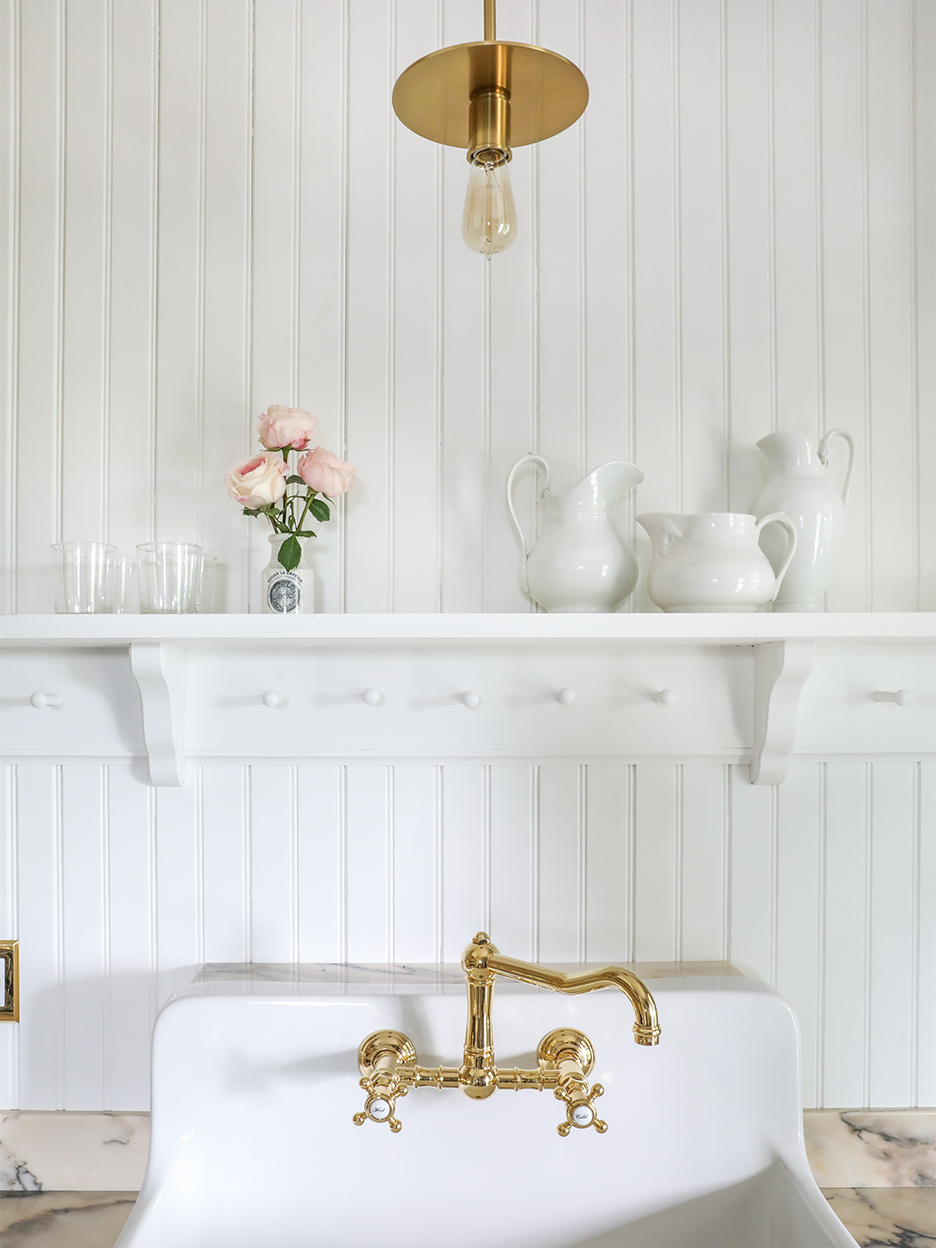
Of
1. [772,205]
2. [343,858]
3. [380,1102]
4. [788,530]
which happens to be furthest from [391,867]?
[772,205]

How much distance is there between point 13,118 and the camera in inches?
43.6

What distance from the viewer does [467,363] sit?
1.10m

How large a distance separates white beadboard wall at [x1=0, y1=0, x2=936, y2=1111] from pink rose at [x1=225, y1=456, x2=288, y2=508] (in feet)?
0.39

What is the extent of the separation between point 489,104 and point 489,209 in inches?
3.1

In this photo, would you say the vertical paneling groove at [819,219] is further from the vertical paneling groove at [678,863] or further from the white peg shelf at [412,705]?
the vertical paneling groove at [678,863]

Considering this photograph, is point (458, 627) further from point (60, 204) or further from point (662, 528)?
point (60, 204)

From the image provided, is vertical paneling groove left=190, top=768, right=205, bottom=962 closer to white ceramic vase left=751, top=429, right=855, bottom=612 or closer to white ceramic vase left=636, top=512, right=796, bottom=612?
white ceramic vase left=636, top=512, right=796, bottom=612

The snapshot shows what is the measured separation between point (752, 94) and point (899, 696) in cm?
80

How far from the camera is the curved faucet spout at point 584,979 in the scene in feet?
2.72

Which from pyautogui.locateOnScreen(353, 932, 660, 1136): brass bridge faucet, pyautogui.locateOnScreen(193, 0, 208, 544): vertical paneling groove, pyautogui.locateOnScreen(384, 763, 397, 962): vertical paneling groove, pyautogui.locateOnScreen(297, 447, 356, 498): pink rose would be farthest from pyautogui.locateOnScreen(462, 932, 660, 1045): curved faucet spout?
pyautogui.locateOnScreen(193, 0, 208, 544): vertical paneling groove

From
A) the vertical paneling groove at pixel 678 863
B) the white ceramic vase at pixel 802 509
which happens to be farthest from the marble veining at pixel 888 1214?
the white ceramic vase at pixel 802 509

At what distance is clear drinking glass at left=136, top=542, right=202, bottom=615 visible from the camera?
3.22ft

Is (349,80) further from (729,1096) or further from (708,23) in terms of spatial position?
(729,1096)

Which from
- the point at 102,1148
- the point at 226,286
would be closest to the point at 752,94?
the point at 226,286
